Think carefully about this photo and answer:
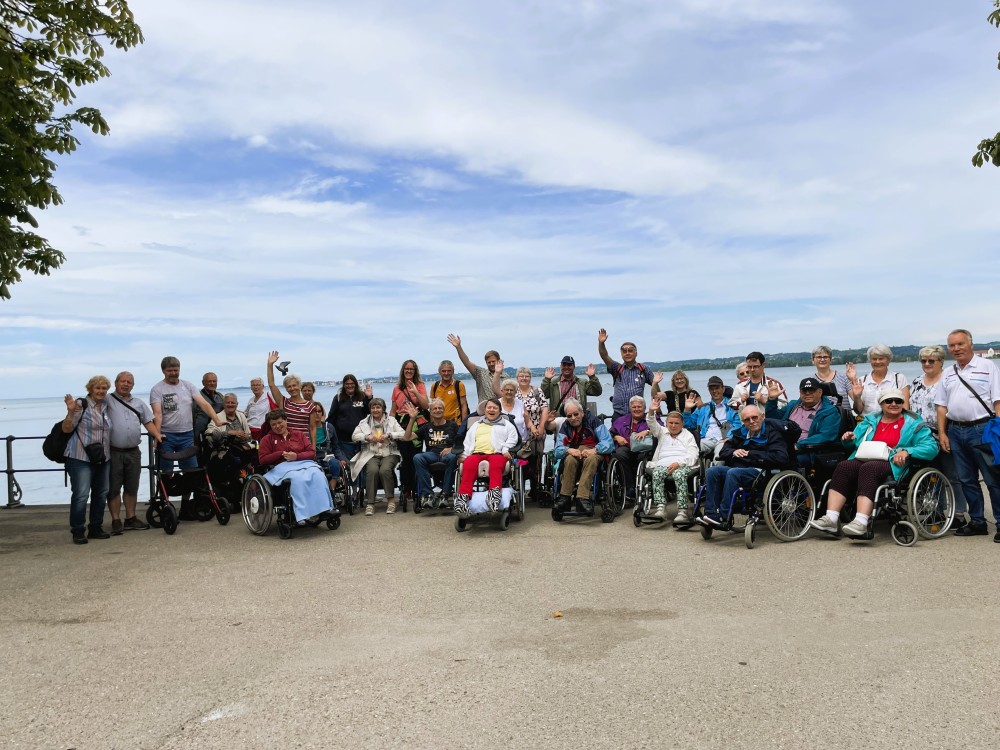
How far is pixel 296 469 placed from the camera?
332 inches

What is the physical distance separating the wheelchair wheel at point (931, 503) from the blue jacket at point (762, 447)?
1072 millimetres

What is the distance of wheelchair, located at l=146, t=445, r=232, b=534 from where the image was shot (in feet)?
29.2

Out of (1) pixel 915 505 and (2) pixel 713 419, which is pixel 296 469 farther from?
(1) pixel 915 505

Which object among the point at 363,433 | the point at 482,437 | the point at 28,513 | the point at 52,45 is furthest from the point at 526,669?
the point at 28,513

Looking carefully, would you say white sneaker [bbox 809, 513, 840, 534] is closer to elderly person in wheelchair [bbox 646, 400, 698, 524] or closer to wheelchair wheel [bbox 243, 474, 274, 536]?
elderly person in wheelchair [bbox 646, 400, 698, 524]

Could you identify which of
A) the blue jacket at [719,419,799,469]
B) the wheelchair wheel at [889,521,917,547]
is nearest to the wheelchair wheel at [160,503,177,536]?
the blue jacket at [719,419,799,469]

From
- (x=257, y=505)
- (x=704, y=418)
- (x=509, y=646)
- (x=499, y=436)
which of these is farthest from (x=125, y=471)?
(x=704, y=418)

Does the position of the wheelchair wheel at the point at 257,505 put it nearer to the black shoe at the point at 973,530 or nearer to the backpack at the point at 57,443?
the backpack at the point at 57,443

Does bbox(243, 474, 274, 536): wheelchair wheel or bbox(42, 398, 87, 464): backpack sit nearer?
bbox(42, 398, 87, 464): backpack

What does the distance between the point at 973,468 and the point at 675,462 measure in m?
2.59

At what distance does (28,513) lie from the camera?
34.7 ft

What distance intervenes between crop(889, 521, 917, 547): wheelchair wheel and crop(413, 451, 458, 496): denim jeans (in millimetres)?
4525

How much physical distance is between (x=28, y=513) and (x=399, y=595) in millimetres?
6959

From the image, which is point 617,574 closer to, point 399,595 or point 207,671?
point 399,595
